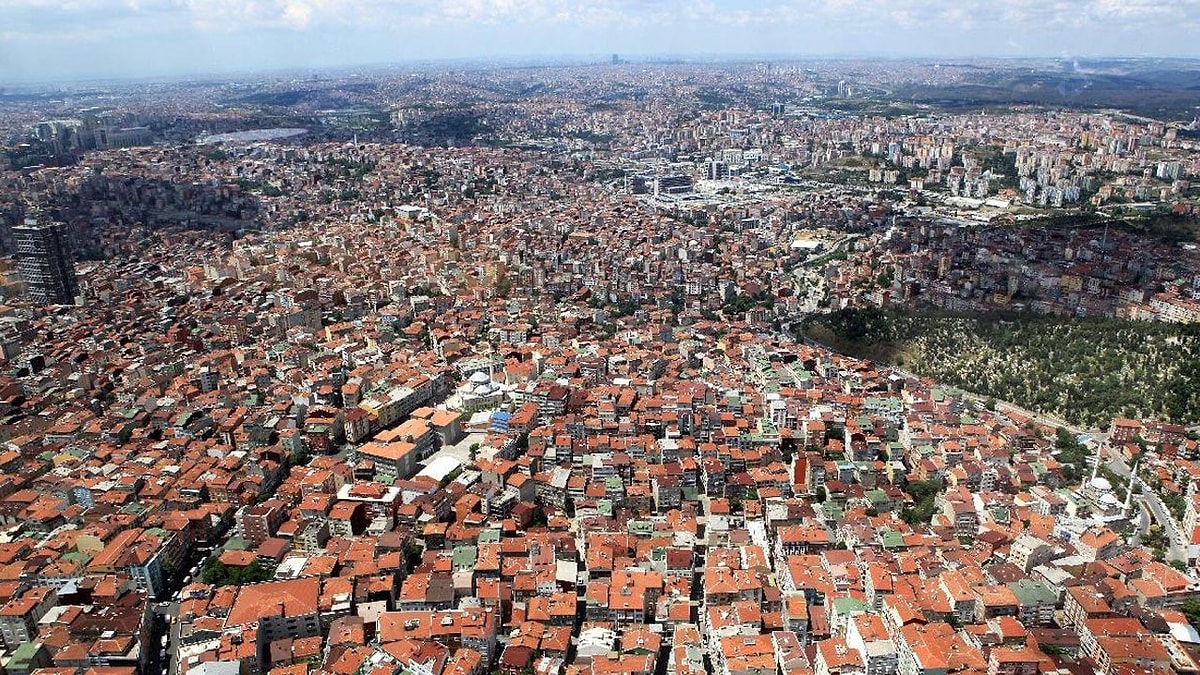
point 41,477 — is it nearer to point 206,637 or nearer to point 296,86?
point 206,637

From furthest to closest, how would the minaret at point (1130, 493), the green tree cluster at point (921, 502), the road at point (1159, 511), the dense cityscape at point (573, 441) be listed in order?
the green tree cluster at point (921, 502) < the minaret at point (1130, 493) < the road at point (1159, 511) < the dense cityscape at point (573, 441)

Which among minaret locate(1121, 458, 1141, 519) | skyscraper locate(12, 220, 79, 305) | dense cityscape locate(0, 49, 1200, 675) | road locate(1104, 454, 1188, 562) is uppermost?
skyscraper locate(12, 220, 79, 305)

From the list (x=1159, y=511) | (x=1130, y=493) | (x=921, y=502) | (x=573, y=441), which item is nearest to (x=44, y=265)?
(x=573, y=441)

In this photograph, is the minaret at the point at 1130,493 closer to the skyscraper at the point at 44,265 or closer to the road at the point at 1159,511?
the road at the point at 1159,511

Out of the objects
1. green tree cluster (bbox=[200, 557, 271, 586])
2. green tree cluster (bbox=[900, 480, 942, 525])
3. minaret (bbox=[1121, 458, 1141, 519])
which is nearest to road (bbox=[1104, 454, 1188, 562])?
minaret (bbox=[1121, 458, 1141, 519])

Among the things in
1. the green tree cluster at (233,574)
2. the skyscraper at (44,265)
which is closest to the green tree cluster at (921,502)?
the green tree cluster at (233,574)

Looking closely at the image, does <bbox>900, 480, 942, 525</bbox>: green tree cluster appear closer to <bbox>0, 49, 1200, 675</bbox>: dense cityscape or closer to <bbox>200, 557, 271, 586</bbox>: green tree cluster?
<bbox>0, 49, 1200, 675</bbox>: dense cityscape
